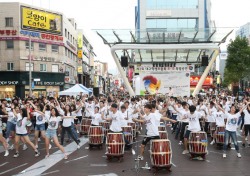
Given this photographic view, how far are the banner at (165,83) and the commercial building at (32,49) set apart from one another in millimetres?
19158

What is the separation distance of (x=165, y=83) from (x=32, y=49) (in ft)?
84.6

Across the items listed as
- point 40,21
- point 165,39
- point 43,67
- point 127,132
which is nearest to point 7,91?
point 43,67

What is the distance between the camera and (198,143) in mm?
11172

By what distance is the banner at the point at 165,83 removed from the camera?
2562cm

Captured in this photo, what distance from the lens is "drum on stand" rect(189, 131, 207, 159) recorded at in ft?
36.7

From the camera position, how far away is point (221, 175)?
9.33 meters

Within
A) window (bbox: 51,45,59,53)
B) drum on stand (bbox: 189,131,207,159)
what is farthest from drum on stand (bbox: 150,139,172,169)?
window (bbox: 51,45,59,53)

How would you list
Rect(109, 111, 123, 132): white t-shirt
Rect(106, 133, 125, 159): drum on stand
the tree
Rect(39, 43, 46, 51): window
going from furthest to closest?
the tree, Rect(39, 43, 46, 51): window, Rect(109, 111, 123, 132): white t-shirt, Rect(106, 133, 125, 159): drum on stand

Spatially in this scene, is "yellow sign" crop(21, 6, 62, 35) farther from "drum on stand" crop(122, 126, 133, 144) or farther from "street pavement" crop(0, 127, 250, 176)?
"drum on stand" crop(122, 126, 133, 144)

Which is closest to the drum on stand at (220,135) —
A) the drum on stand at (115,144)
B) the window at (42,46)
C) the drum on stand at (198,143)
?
the drum on stand at (198,143)

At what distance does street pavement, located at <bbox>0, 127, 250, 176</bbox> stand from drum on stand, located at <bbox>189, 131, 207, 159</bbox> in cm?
29

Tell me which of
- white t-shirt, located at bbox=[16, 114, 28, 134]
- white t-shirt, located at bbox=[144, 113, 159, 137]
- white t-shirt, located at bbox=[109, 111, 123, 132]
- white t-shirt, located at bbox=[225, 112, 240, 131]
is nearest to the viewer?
white t-shirt, located at bbox=[144, 113, 159, 137]

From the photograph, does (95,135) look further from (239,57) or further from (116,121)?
(239,57)

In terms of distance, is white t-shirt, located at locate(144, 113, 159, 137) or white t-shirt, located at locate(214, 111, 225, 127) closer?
white t-shirt, located at locate(144, 113, 159, 137)
